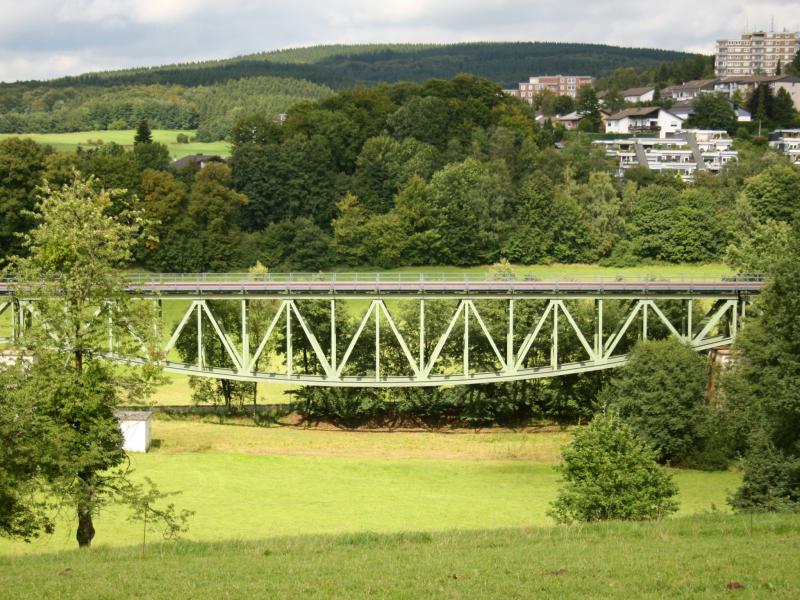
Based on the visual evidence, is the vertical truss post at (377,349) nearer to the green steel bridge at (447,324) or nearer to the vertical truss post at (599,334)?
the green steel bridge at (447,324)

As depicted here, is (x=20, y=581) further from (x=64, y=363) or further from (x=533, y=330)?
(x=533, y=330)

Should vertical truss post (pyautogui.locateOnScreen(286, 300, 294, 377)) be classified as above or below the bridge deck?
below

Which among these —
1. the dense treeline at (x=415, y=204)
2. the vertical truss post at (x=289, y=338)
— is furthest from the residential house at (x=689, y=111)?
the vertical truss post at (x=289, y=338)

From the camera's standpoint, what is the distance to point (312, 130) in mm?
125188

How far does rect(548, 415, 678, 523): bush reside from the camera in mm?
35656

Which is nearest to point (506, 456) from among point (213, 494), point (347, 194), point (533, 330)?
point (533, 330)

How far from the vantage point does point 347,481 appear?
1905 inches

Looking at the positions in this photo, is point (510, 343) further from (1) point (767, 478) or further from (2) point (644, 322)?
(1) point (767, 478)

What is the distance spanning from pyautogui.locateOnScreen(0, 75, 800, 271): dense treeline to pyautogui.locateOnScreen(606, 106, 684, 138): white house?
47.1 meters

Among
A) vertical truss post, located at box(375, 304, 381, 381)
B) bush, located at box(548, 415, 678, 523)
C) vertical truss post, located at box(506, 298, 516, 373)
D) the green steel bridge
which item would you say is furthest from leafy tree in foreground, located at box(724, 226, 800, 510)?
vertical truss post, located at box(375, 304, 381, 381)

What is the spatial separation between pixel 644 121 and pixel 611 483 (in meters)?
142

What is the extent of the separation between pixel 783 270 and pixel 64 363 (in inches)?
918

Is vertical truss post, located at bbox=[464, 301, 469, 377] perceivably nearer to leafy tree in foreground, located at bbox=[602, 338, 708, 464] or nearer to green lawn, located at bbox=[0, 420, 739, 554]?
green lawn, located at bbox=[0, 420, 739, 554]

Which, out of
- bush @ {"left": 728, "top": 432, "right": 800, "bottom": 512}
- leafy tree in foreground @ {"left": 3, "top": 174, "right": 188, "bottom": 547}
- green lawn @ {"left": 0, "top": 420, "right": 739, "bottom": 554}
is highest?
leafy tree in foreground @ {"left": 3, "top": 174, "right": 188, "bottom": 547}
